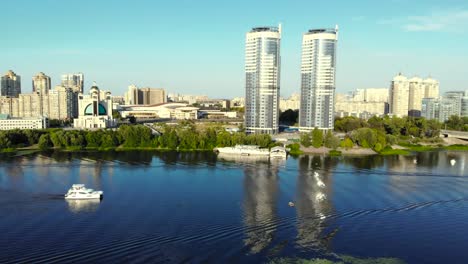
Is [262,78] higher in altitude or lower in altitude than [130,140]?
higher

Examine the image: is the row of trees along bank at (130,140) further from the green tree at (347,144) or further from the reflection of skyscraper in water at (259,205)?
the reflection of skyscraper in water at (259,205)

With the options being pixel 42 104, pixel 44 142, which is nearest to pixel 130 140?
pixel 44 142

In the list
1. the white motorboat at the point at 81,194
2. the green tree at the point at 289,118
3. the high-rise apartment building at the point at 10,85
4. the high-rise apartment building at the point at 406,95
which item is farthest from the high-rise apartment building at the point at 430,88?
the white motorboat at the point at 81,194

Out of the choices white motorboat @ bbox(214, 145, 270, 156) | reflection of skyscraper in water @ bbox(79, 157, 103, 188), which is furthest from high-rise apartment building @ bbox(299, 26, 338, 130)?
reflection of skyscraper in water @ bbox(79, 157, 103, 188)

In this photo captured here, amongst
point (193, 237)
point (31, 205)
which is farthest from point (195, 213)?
point (31, 205)

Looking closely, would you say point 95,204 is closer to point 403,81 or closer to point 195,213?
point 195,213

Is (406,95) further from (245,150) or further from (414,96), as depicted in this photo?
(245,150)
